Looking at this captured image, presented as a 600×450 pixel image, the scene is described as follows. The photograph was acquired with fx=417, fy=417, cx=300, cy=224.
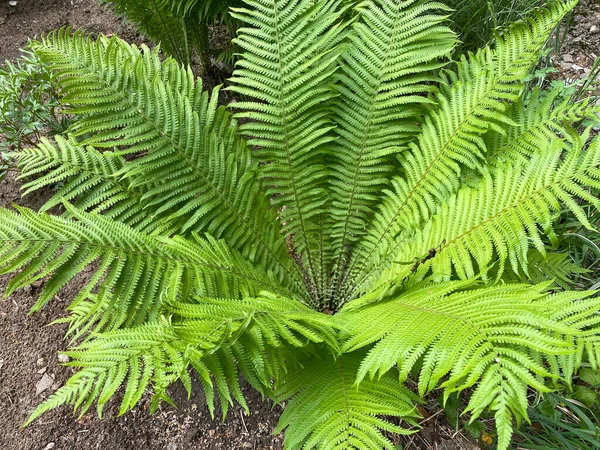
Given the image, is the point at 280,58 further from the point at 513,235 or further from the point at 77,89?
the point at 513,235

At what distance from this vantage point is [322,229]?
2.32 m

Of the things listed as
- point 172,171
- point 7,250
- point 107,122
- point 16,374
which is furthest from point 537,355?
point 16,374

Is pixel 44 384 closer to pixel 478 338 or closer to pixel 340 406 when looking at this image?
pixel 340 406

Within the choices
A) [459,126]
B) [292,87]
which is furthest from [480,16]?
[292,87]

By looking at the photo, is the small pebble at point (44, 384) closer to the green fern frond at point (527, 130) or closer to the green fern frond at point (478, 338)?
the green fern frond at point (478, 338)

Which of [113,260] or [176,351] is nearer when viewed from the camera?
[176,351]

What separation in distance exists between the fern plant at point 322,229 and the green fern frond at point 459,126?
1 centimetres

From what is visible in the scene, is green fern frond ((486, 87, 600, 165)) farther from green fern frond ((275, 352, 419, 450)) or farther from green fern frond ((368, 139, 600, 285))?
green fern frond ((275, 352, 419, 450))

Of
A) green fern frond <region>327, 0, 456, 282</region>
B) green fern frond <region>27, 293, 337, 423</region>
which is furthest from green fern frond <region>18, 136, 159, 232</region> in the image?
green fern frond <region>327, 0, 456, 282</region>

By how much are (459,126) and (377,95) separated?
1.37ft

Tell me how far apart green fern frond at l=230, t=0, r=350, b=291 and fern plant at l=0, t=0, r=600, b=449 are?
0.01 m

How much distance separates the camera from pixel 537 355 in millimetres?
1404

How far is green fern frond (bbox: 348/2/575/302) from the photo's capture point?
1.79m

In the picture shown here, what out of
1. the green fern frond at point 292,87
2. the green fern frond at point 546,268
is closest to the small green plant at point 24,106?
the green fern frond at point 292,87
